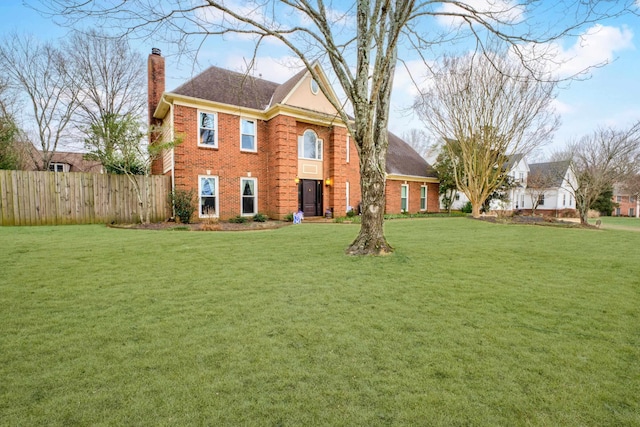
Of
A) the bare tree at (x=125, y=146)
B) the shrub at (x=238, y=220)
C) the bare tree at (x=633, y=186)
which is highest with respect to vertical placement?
the bare tree at (x=125, y=146)

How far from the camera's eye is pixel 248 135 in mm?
15117

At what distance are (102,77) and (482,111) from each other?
25753 millimetres

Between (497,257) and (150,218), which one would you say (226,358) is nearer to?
(497,257)

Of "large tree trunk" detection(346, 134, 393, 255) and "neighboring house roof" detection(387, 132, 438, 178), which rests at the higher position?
"neighboring house roof" detection(387, 132, 438, 178)

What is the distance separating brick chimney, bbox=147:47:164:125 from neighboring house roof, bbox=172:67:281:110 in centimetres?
264

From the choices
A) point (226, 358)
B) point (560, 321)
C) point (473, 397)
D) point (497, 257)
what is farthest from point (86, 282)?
point (497, 257)

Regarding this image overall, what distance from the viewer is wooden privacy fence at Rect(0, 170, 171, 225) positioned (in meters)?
11.3

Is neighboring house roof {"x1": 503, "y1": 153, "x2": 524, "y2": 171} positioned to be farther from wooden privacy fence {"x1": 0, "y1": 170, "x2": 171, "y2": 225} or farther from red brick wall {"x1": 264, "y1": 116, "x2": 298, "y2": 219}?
wooden privacy fence {"x1": 0, "y1": 170, "x2": 171, "y2": 225}

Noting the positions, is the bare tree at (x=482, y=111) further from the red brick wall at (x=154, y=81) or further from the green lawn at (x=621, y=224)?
the red brick wall at (x=154, y=81)

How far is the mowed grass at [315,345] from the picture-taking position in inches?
69.5

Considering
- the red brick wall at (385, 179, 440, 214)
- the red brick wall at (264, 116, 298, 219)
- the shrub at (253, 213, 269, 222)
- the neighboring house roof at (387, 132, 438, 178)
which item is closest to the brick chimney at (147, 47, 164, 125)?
the red brick wall at (264, 116, 298, 219)

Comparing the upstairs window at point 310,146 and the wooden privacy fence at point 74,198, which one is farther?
the upstairs window at point 310,146

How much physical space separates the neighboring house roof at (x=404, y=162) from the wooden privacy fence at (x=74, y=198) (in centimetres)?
1508

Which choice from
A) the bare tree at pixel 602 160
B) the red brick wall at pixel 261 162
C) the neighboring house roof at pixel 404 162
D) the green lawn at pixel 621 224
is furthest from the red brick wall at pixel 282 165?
the green lawn at pixel 621 224
